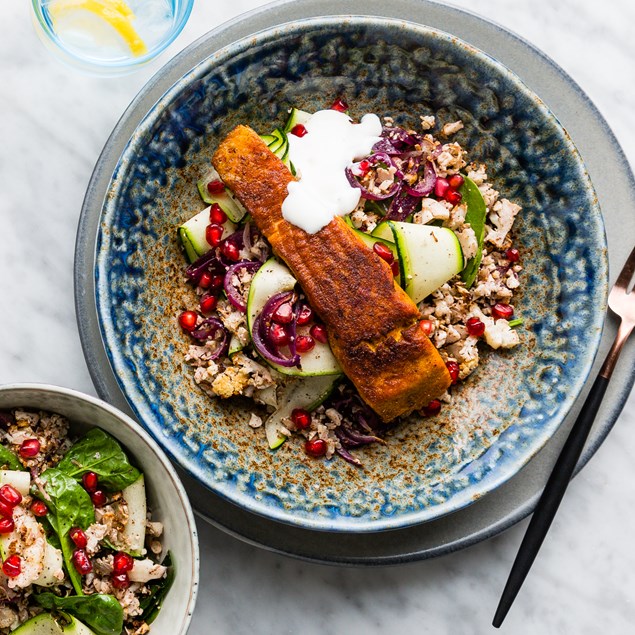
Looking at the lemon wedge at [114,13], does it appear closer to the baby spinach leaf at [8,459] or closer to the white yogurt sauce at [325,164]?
the white yogurt sauce at [325,164]

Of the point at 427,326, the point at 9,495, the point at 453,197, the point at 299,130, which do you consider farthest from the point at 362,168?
the point at 9,495

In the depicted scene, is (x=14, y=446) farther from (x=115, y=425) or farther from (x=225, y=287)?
(x=225, y=287)

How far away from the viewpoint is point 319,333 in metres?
3.72

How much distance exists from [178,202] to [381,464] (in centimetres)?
172

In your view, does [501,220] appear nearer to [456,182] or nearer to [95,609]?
[456,182]

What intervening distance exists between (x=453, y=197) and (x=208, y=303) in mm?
1385

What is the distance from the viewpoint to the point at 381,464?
3922 millimetres

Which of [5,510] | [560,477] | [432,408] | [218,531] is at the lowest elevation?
[218,531]

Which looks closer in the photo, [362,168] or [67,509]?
[67,509]

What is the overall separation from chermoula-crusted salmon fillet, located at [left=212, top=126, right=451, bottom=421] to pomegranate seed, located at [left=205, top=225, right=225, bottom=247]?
0.80ft

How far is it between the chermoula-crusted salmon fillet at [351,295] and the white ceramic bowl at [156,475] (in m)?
1.01

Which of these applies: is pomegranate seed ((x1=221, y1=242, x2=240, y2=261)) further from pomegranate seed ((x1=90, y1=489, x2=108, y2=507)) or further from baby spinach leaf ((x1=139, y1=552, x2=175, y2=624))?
baby spinach leaf ((x1=139, y1=552, x2=175, y2=624))

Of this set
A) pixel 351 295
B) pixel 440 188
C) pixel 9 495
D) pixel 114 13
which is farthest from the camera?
pixel 114 13

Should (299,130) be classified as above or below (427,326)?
above
